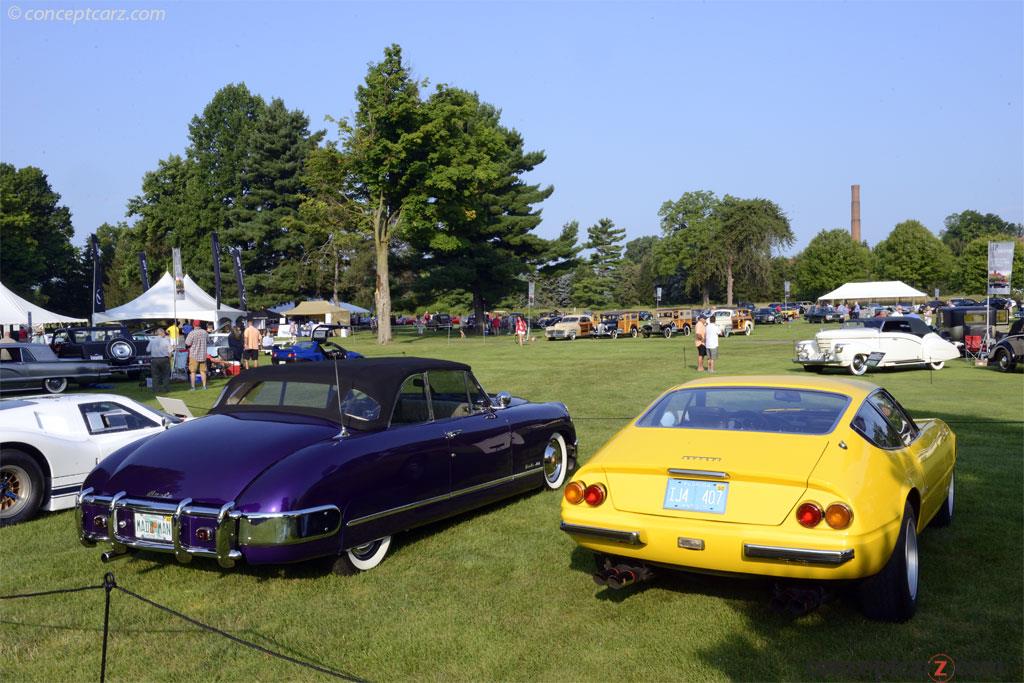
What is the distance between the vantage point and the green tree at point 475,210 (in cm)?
4897

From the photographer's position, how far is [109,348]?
2388cm

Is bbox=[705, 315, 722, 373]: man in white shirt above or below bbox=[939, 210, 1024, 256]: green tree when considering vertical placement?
below

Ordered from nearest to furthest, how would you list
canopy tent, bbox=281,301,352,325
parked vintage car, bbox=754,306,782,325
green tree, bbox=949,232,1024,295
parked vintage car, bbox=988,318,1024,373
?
parked vintage car, bbox=988,318,1024,373, parked vintage car, bbox=754,306,782,325, canopy tent, bbox=281,301,352,325, green tree, bbox=949,232,1024,295

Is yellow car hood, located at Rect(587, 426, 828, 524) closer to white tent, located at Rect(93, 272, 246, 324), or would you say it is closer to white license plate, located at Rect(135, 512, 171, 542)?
white license plate, located at Rect(135, 512, 171, 542)

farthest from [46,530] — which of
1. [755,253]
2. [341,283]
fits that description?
[755,253]

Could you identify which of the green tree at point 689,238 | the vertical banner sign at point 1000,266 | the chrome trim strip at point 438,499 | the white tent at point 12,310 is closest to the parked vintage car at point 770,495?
the chrome trim strip at point 438,499

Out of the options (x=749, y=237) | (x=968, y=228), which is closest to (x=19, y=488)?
(x=749, y=237)

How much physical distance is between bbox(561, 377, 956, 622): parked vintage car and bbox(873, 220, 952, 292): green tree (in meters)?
107

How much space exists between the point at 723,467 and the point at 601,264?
355 ft

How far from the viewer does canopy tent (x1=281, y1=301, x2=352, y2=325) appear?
68.5 metres

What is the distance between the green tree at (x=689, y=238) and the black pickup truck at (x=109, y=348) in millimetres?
80982

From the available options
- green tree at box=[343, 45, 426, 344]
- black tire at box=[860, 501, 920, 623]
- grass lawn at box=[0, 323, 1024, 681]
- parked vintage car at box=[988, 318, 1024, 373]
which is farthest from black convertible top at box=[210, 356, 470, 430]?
green tree at box=[343, 45, 426, 344]

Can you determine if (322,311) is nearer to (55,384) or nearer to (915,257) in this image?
(55,384)

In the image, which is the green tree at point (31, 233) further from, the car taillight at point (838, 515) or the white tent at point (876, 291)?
the car taillight at point (838, 515)
